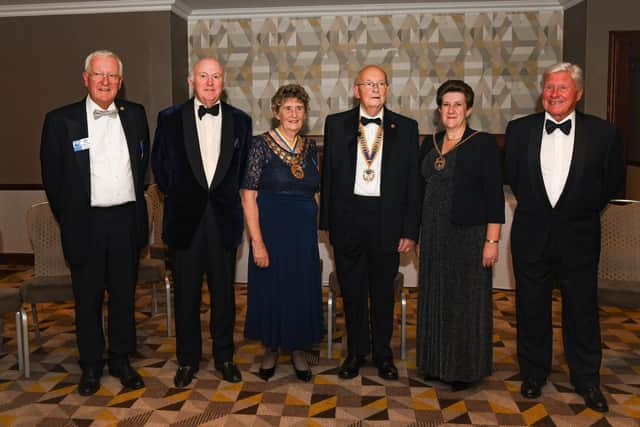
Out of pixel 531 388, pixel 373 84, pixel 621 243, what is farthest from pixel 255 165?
pixel 621 243

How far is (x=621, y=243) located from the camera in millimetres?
4098

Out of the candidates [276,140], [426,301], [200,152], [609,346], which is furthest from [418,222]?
[609,346]

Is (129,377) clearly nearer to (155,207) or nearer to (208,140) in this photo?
(208,140)

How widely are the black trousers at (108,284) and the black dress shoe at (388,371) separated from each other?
4.63 ft

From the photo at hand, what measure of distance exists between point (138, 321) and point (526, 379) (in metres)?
2.85

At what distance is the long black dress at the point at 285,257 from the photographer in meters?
3.55

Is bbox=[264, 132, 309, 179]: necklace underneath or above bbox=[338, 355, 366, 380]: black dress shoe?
above

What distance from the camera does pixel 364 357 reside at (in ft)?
12.8

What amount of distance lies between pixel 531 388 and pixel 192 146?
2193 mm

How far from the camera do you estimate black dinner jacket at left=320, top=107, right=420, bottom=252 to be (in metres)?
3.50

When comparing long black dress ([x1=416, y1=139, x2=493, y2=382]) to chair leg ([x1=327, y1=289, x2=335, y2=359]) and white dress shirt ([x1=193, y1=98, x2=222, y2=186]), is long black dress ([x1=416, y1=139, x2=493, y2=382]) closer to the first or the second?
chair leg ([x1=327, y1=289, x2=335, y2=359])

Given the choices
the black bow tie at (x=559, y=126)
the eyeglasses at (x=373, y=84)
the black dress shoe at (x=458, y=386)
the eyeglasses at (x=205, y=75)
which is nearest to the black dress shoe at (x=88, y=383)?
the eyeglasses at (x=205, y=75)

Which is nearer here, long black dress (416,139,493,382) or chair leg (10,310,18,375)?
long black dress (416,139,493,382)

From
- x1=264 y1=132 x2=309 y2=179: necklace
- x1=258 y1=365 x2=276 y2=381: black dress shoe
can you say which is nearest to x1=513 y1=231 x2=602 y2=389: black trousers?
x1=264 y1=132 x2=309 y2=179: necklace
